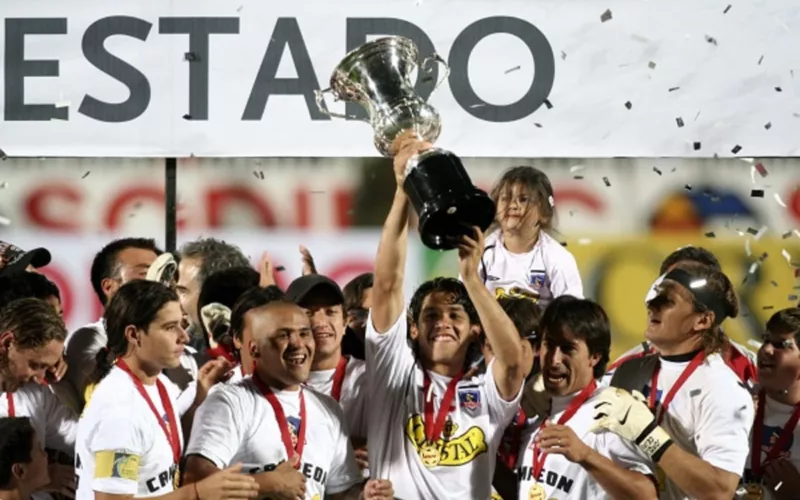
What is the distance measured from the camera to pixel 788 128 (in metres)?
6.70

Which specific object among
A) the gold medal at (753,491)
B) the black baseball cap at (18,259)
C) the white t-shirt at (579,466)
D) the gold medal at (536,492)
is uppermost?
the black baseball cap at (18,259)

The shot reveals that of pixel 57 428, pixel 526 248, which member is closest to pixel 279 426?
pixel 57 428

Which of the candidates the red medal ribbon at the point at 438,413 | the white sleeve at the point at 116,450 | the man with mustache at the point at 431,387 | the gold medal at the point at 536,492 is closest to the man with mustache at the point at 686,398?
the gold medal at the point at 536,492

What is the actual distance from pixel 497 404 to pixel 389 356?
0.39 metres

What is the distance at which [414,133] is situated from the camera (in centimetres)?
451

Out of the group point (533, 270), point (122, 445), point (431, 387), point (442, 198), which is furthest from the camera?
point (533, 270)

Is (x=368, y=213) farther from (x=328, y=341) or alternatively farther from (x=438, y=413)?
(x=438, y=413)

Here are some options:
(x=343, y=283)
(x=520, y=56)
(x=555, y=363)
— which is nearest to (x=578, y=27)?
(x=520, y=56)

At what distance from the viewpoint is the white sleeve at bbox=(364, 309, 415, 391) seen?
4.74 metres

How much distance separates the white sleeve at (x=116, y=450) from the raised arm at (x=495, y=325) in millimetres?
1127

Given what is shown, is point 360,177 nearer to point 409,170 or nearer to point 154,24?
point 154,24

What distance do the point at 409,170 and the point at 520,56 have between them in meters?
2.58

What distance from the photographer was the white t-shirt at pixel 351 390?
4.97 meters

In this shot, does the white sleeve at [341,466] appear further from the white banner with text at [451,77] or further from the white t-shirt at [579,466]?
the white banner with text at [451,77]
